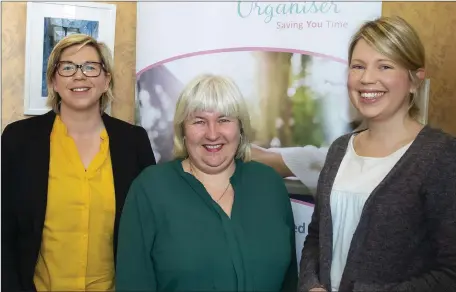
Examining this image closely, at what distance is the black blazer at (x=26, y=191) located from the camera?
170 cm

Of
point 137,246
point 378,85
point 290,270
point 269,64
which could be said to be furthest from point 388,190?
point 269,64

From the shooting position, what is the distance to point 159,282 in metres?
1.43

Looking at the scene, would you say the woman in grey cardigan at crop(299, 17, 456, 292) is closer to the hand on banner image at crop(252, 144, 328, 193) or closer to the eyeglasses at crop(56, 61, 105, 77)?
the hand on banner image at crop(252, 144, 328, 193)

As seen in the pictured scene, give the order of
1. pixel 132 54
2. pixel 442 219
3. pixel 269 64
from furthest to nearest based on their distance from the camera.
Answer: pixel 132 54 < pixel 269 64 < pixel 442 219

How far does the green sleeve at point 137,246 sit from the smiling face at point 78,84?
A: 19.2 inches

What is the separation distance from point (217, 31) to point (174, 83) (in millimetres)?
295

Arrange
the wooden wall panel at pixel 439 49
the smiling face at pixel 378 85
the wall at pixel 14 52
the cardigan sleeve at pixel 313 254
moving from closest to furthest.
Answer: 1. the smiling face at pixel 378 85
2. the cardigan sleeve at pixel 313 254
3. the wooden wall panel at pixel 439 49
4. the wall at pixel 14 52

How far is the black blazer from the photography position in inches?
66.8

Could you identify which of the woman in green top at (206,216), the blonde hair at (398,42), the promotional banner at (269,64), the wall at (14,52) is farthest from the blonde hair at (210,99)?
the wall at (14,52)

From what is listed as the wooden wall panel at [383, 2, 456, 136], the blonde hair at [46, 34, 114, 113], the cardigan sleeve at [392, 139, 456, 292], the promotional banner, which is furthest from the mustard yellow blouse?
the wooden wall panel at [383, 2, 456, 136]

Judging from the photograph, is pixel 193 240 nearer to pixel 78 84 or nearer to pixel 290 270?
pixel 290 270

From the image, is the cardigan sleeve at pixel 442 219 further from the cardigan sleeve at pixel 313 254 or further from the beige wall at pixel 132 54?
the beige wall at pixel 132 54

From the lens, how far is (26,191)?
5.58ft

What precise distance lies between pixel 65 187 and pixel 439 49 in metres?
1.63
